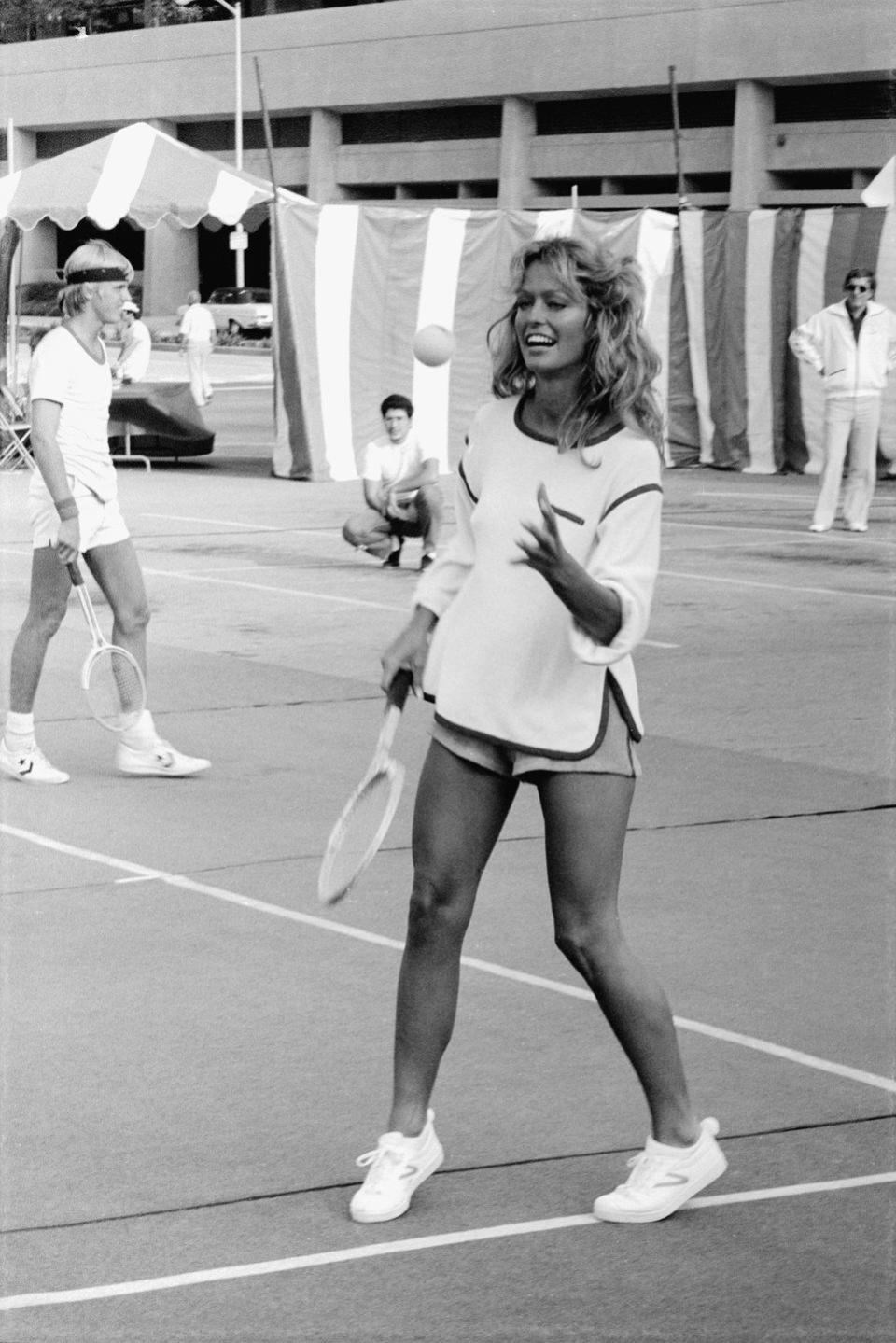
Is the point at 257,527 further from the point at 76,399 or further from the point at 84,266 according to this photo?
the point at 84,266

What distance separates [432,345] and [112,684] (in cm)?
1303

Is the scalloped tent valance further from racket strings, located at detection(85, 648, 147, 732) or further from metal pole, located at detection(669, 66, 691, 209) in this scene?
racket strings, located at detection(85, 648, 147, 732)

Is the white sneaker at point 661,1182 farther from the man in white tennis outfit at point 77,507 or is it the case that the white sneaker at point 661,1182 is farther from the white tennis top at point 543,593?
the man in white tennis outfit at point 77,507

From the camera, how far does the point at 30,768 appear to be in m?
7.93

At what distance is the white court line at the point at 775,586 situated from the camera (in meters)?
13.3

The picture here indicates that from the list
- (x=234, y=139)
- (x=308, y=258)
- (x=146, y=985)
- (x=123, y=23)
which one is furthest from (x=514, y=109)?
(x=146, y=985)

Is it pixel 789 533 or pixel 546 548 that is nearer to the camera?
pixel 546 548

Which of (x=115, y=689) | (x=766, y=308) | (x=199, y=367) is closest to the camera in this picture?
(x=115, y=689)

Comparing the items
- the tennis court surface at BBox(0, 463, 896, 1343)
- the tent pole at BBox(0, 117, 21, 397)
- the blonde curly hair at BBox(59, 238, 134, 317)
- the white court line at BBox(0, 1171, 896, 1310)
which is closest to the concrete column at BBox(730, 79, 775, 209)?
the tent pole at BBox(0, 117, 21, 397)

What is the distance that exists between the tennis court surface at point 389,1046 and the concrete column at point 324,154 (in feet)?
171

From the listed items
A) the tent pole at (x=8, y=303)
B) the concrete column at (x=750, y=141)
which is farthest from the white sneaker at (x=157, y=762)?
the concrete column at (x=750, y=141)

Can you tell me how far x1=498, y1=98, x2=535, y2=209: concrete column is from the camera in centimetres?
5441

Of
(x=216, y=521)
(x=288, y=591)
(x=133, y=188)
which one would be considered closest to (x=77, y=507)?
(x=288, y=591)

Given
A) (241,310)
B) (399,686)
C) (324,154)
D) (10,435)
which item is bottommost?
(241,310)
